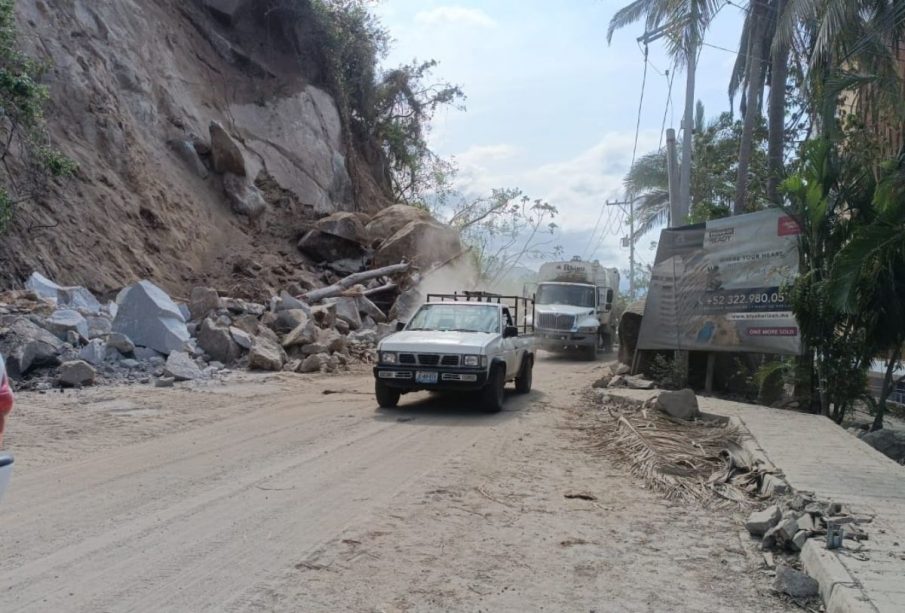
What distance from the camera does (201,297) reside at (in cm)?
1786

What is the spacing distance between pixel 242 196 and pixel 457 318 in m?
14.6

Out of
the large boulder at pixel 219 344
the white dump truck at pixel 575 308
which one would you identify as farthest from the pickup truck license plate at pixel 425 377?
the white dump truck at pixel 575 308

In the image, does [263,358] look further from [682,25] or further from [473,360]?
[682,25]

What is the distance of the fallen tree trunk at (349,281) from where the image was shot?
21.8m

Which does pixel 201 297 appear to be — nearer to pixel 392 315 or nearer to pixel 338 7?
pixel 392 315

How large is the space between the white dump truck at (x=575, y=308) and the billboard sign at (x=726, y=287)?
1091 centimetres

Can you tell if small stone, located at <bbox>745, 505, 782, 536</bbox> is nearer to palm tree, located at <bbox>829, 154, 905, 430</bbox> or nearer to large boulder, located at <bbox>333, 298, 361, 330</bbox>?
palm tree, located at <bbox>829, 154, 905, 430</bbox>

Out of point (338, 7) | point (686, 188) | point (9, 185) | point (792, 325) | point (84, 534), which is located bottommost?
point (84, 534)

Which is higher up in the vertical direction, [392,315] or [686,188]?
[686,188]

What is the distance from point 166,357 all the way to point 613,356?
56.3 ft

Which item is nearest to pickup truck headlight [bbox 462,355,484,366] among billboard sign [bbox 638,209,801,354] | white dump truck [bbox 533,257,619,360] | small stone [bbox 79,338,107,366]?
billboard sign [bbox 638,209,801,354]

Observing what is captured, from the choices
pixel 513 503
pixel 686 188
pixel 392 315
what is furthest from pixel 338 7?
pixel 513 503

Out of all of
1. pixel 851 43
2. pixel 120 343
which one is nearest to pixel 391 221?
pixel 120 343

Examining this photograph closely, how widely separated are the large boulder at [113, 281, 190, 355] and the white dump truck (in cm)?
1325
